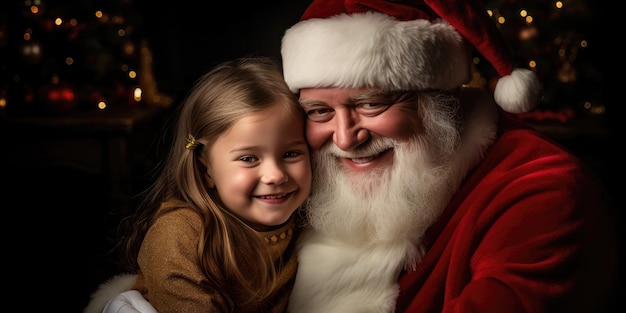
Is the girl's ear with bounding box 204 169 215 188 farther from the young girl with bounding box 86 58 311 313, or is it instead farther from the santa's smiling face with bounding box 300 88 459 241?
the santa's smiling face with bounding box 300 88 459 241

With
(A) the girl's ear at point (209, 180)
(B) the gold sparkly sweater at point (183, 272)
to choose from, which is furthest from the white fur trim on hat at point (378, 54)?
(B) the gold sparkly sweater at point (183, 272)

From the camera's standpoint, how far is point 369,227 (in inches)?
70.1

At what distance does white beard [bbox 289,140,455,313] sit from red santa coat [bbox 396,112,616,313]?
63 millimetres

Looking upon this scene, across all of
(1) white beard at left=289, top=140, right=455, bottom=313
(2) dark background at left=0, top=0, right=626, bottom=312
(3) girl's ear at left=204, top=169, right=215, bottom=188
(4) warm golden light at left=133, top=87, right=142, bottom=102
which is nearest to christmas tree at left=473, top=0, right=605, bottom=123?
(2) dark background at left=0, top=0, right=626, bottom=312

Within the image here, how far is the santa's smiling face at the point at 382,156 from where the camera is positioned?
67.7 inches

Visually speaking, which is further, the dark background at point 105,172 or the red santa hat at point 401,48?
the dark background at point 105,172

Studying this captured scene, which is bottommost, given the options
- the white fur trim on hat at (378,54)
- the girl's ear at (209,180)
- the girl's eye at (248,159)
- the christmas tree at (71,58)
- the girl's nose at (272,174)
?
the christmas tree at (71,58)

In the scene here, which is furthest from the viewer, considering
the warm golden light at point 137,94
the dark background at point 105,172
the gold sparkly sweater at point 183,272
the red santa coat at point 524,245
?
the warm golden light at point 137,94

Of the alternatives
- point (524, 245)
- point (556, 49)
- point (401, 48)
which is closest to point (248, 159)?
point (401, 48)

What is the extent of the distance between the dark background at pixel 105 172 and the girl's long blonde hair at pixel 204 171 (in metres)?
1.03

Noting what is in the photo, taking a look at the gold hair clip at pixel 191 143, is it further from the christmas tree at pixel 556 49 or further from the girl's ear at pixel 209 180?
the christmas tree at pixel 556 49

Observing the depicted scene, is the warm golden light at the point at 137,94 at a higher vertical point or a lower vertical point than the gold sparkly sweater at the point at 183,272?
lower

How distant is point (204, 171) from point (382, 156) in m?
0.52

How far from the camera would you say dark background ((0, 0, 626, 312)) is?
330 cm
